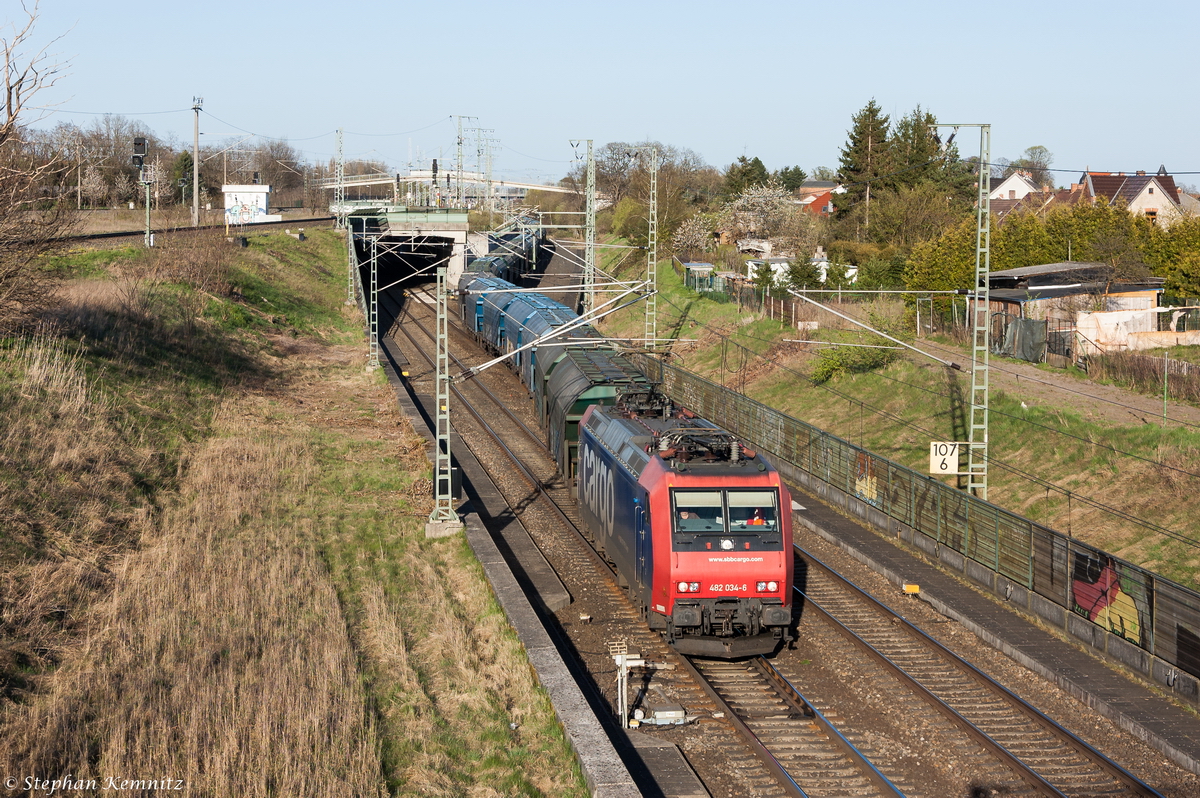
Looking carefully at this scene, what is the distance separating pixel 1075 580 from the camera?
16.7 m

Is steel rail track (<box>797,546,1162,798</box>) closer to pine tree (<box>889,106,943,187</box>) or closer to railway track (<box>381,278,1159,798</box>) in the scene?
railway track (<box>381,278,1159,798</box>)

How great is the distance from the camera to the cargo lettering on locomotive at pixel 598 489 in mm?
18578

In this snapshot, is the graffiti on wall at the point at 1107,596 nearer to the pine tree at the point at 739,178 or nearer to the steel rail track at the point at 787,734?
the steel rail track at the point at 787,734

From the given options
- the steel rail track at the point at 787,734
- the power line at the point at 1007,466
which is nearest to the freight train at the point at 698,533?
the steel rail track at the point at 787,734

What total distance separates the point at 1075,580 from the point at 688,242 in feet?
201

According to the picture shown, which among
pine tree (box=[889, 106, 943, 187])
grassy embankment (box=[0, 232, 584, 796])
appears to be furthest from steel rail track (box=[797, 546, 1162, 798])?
pine tree (box=[889, 106, 943, 187])

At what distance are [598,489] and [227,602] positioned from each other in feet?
24.3

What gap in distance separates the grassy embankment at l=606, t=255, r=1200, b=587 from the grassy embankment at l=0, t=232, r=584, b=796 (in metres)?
14.2

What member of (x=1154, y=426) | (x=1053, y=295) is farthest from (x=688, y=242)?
(x=1154, y=426)

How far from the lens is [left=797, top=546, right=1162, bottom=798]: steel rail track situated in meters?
12.0

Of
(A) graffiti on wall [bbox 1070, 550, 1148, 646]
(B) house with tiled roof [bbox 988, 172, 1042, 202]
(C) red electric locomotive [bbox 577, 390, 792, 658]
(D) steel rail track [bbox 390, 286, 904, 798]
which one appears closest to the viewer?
(D) steel rail track [bbox 390, 286, 904, 798]

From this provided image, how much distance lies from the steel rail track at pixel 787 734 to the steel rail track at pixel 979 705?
177 centimetres

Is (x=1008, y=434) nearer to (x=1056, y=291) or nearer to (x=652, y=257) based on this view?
(x=652, y=257)

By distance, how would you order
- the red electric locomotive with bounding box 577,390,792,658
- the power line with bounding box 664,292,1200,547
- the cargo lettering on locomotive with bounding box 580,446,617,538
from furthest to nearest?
the power line with bounding box 664,292,1200,547 < the cargo lettering on locomotive with bounding box 580,446,617,538 < the red electric locomotive with bounding box 577,390,792,658
